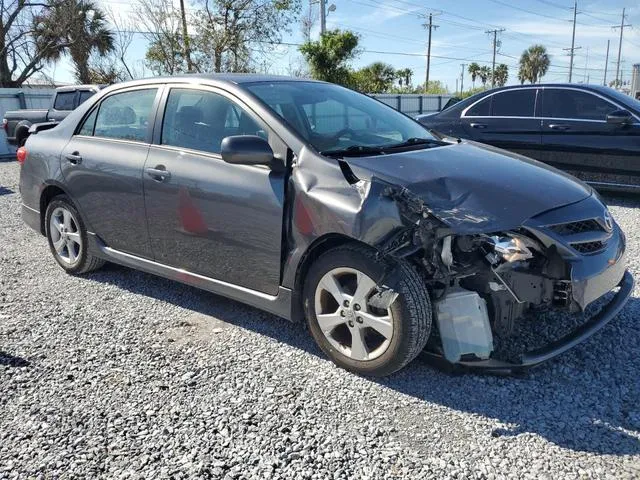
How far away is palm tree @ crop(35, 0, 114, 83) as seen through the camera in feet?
90.3

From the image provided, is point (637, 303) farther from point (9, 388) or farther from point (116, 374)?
point (9, 388)

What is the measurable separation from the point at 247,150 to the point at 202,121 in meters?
0.79

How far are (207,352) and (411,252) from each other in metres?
1.51

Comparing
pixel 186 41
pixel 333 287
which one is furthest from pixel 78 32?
pixel 333 287

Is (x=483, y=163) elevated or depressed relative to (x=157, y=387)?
elevated

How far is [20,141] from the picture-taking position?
12.5 meters

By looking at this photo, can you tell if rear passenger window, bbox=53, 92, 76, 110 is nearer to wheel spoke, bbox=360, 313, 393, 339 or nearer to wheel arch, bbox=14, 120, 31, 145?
wheel arch, bbox=14, 120, 31, 145

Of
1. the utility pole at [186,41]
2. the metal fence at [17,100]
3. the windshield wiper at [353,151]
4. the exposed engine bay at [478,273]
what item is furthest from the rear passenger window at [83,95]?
the utility pole at [186,41]

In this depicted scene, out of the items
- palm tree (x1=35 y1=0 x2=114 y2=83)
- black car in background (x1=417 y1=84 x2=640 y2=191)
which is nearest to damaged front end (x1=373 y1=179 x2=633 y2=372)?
black car in background (x1=417 y1=84 x2=640 y2=191)

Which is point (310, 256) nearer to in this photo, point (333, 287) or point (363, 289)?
point (333, 287)

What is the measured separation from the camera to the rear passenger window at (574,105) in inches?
289

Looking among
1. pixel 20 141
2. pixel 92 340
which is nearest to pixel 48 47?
pixel 20 141

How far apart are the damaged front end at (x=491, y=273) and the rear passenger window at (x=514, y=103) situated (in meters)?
5.41

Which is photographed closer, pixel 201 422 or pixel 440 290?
pixel 201 422
